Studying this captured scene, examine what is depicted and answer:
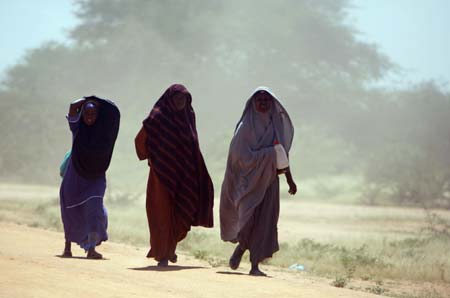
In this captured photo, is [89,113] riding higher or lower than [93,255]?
higher

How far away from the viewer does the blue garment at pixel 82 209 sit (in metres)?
10.3

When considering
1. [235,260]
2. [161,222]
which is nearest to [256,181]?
[235,260]

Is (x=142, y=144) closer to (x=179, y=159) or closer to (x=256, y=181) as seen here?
(x=179, y=159)

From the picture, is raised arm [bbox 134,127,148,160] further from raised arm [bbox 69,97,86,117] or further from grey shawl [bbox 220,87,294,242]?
raised arm [bbox 69,97,86,117]

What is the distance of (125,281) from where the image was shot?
25.1 feet

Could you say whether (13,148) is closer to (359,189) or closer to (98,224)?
(359,189)

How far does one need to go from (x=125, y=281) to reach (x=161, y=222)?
1757mm

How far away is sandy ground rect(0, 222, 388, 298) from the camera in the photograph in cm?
688

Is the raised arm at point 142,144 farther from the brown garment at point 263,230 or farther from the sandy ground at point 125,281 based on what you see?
the brown garment at point 263,230

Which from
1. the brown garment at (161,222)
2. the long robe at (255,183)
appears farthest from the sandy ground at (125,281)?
the long robe at (255,183)

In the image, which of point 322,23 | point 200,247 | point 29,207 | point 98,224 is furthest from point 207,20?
point 98,224

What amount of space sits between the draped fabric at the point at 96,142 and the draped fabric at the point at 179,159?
3.69 ft

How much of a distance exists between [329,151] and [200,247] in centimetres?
2707

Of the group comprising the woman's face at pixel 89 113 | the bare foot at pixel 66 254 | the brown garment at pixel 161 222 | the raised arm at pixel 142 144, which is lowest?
the bare foot at pixel 66 254
